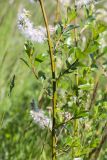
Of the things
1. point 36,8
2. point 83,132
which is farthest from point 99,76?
point 36,8

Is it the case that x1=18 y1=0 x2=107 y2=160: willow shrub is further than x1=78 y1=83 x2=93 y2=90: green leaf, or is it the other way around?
x1=78 y1=83 x2=93 y2=90: green leaf

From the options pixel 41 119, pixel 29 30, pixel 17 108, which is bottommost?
pixel 41 119

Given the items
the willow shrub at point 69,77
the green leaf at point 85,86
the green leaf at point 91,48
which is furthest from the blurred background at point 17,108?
the green leaf at point 91,48

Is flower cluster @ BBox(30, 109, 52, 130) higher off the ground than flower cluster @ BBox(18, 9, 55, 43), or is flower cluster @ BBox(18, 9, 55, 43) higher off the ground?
flower cluster @ BBox(18, 9, 55, 43)

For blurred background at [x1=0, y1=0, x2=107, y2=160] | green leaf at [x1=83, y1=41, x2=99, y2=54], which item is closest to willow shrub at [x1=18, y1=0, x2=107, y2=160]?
green leaf at [x1=83, y1=41, x2=99, y2=54]

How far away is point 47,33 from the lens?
138 cm

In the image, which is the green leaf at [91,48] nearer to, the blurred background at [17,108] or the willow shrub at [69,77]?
the willow shrub at [69,77]

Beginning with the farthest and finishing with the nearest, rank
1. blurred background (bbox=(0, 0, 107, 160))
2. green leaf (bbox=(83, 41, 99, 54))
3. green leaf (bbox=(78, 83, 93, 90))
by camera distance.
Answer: blurred background (bbox=(0, 0, 107, 160)) → green leaf (bbox=(78, 83, 93, 90)) → green leaf (bbox=(83, 41, 99, 54))

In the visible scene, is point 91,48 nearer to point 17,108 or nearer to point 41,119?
point 41,119

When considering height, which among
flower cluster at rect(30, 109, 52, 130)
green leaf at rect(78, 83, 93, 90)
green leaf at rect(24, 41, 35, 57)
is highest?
green leaf at rect(24, 41, 35, 57)

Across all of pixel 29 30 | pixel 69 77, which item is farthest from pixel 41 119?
pixel 29 30

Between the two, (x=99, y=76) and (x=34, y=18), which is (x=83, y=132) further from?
(x=34, y=18)

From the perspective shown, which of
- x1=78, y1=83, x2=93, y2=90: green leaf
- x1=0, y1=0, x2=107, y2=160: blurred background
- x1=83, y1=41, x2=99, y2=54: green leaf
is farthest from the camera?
x1=0, y1=0, x2=107, y2=160: blurred background

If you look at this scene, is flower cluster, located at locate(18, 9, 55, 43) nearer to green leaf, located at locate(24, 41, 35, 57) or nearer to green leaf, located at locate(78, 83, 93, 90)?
green leaf, located at locate(24, 41, 35, 57)
